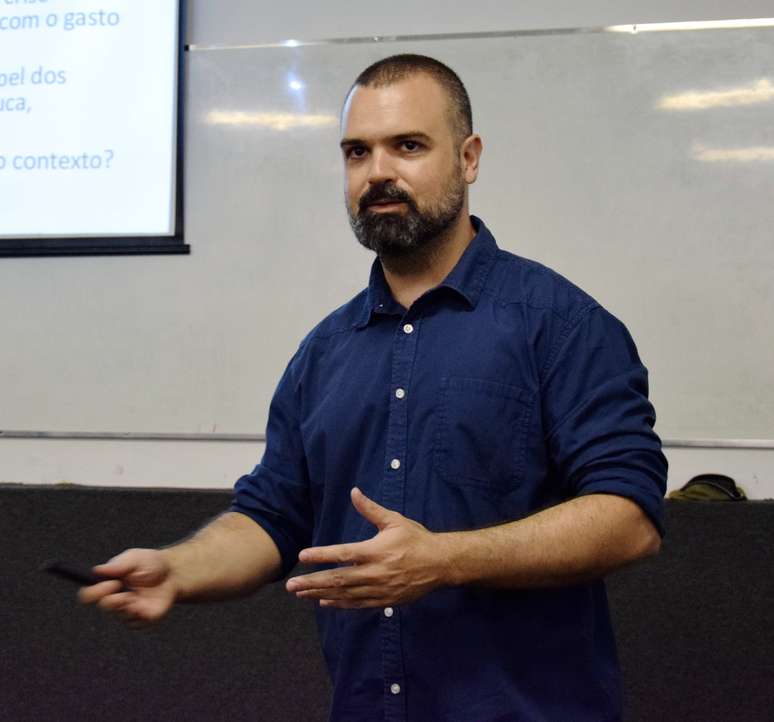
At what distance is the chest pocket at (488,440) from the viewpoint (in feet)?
4.23

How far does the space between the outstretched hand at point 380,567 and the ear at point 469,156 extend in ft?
1.89

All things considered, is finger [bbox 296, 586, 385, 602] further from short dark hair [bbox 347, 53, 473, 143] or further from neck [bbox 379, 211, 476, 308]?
short dark hair [bbox 347, 53, 473, 143]

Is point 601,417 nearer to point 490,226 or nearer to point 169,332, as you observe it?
point 490,226

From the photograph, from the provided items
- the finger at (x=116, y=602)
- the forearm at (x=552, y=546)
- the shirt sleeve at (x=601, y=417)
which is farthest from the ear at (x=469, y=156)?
the finger at (x=116, y=602)

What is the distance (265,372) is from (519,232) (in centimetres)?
93

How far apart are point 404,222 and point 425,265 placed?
8cm

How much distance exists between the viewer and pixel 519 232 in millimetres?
3113

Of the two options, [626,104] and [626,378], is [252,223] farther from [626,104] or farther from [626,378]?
[626,378]

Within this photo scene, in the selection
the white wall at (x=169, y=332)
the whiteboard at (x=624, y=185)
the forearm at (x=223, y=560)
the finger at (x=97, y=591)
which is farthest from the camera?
the white wall at (x=169, y=332)

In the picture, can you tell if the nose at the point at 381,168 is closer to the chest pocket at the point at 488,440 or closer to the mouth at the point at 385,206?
the mouth at the point at 385,206

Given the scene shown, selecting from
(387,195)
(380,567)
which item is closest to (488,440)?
(380,567)

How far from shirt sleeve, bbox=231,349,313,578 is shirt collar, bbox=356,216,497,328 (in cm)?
18

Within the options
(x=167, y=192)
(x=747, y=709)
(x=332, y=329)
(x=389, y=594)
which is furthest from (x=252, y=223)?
(x=389, y=594)

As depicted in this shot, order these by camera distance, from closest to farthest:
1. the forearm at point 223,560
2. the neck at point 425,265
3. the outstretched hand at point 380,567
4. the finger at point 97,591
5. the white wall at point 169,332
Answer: the outstretched hand at point 380,567
the finger at point 97,591
the forearm at point 223,560
the neck at point 425,265
the white wall at point 169,332
